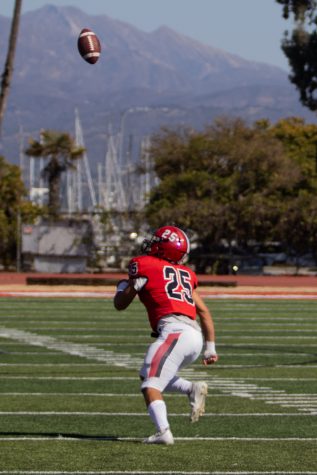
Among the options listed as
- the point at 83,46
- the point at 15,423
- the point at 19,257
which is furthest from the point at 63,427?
the point at 19,257

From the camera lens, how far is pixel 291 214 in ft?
213

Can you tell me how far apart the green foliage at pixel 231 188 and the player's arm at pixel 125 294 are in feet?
175

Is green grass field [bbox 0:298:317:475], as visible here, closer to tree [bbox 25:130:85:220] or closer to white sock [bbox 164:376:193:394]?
white sock [bbox 164:376:193:394]

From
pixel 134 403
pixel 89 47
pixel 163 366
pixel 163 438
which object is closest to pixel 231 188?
pixel 134 403

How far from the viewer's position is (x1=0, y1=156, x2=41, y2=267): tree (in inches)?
2569

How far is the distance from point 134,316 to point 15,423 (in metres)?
17.9

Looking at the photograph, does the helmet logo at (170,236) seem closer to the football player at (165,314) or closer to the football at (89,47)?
the football player at (165,314)

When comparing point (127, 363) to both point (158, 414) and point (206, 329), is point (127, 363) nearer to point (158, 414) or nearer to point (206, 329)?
point (206, 329)

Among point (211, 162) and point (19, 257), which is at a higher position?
point (211, 162)

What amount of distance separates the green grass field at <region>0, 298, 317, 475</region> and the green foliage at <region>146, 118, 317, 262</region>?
3626 centimetres

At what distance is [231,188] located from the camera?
68062 mm

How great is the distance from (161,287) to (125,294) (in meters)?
0.30

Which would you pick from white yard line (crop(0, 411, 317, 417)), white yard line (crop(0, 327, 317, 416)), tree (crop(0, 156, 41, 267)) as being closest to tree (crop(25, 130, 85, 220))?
tree (crop(0, 156, 41, 267))

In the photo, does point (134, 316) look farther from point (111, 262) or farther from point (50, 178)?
point (50, 178)
